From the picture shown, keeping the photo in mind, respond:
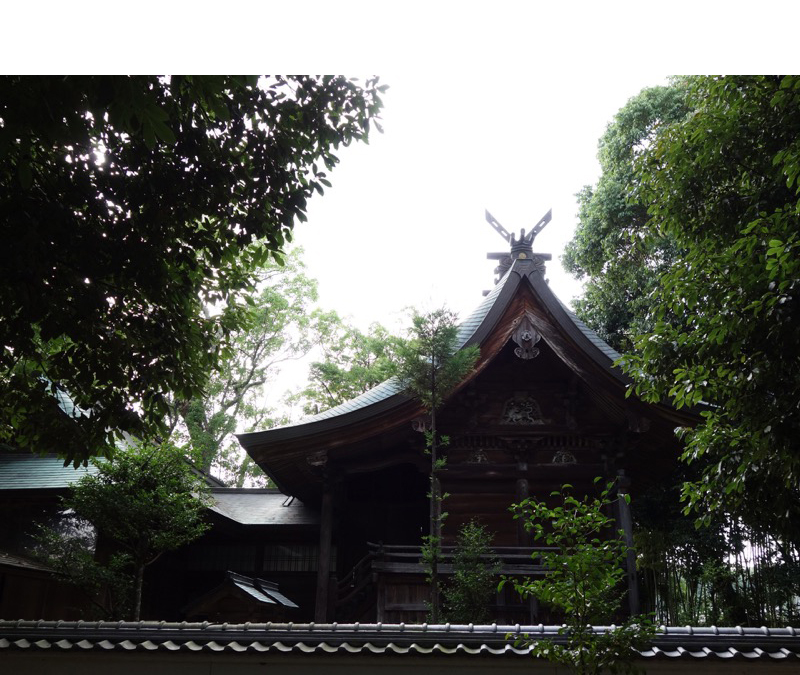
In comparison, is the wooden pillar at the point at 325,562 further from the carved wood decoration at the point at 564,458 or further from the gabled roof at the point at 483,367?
the carved wood decoration at the point at 564,458

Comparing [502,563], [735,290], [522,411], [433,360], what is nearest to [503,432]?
[522,411]

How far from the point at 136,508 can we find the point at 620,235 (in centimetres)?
1169

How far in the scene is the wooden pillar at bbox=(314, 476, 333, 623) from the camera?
32.6 ft

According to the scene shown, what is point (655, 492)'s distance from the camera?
13969 millimetres

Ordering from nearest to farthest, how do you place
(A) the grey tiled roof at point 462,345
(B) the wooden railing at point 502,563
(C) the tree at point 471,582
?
1. (C) the tree at point 471,582
2. (B) the wooden railing at point 502,563
3. (A) the grey tiled roof at point 462,345

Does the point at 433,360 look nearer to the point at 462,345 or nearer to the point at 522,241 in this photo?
the point at 462,345

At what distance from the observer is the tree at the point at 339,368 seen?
24.3m

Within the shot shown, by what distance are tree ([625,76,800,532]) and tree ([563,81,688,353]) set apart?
8.64m

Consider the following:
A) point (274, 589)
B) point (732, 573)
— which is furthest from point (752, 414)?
point (274, 589)

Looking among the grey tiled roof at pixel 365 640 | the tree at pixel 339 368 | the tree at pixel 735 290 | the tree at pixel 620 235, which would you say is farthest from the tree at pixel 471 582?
the tree at pixel 339 368

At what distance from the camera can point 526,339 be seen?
33.0 feet

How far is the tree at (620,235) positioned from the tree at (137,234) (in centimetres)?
1086

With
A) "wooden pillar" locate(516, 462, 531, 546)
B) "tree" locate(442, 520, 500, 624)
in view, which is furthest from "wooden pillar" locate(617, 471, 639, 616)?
"tree" locate(442, 520, 500, 624)

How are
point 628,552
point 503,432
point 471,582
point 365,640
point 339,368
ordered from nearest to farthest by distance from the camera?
1. point 365,640
2. point 471,582
3. point 628,552
4. point 503,432
5. point 339,368
